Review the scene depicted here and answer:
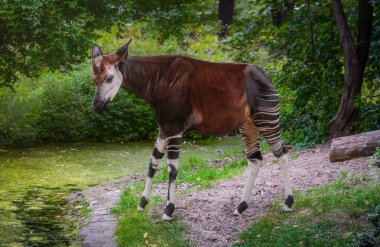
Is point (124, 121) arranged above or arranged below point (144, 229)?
below

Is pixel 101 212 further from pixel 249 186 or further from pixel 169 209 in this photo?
pixel 249 186

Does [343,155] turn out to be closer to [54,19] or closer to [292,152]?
[292,152]

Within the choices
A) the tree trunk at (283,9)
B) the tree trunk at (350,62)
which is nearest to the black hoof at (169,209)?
the tree trunk at (350,62)

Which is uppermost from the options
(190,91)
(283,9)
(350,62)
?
(283,9)

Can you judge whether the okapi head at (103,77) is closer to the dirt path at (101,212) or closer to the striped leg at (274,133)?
the dirt path at (101,212)

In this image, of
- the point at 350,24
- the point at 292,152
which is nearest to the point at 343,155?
the point at 292,152

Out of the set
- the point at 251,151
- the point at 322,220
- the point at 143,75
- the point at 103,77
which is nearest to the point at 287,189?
the point at 251,151

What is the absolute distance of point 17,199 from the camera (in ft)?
32.1

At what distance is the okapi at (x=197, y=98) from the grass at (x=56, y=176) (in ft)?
3.61

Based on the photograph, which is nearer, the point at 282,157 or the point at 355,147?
the point at 282,157

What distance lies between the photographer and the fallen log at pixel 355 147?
7863 millimetres

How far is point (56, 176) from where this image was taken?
11617 mm

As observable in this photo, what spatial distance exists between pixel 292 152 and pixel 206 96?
4.30 metres

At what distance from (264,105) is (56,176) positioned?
536 centimetres
